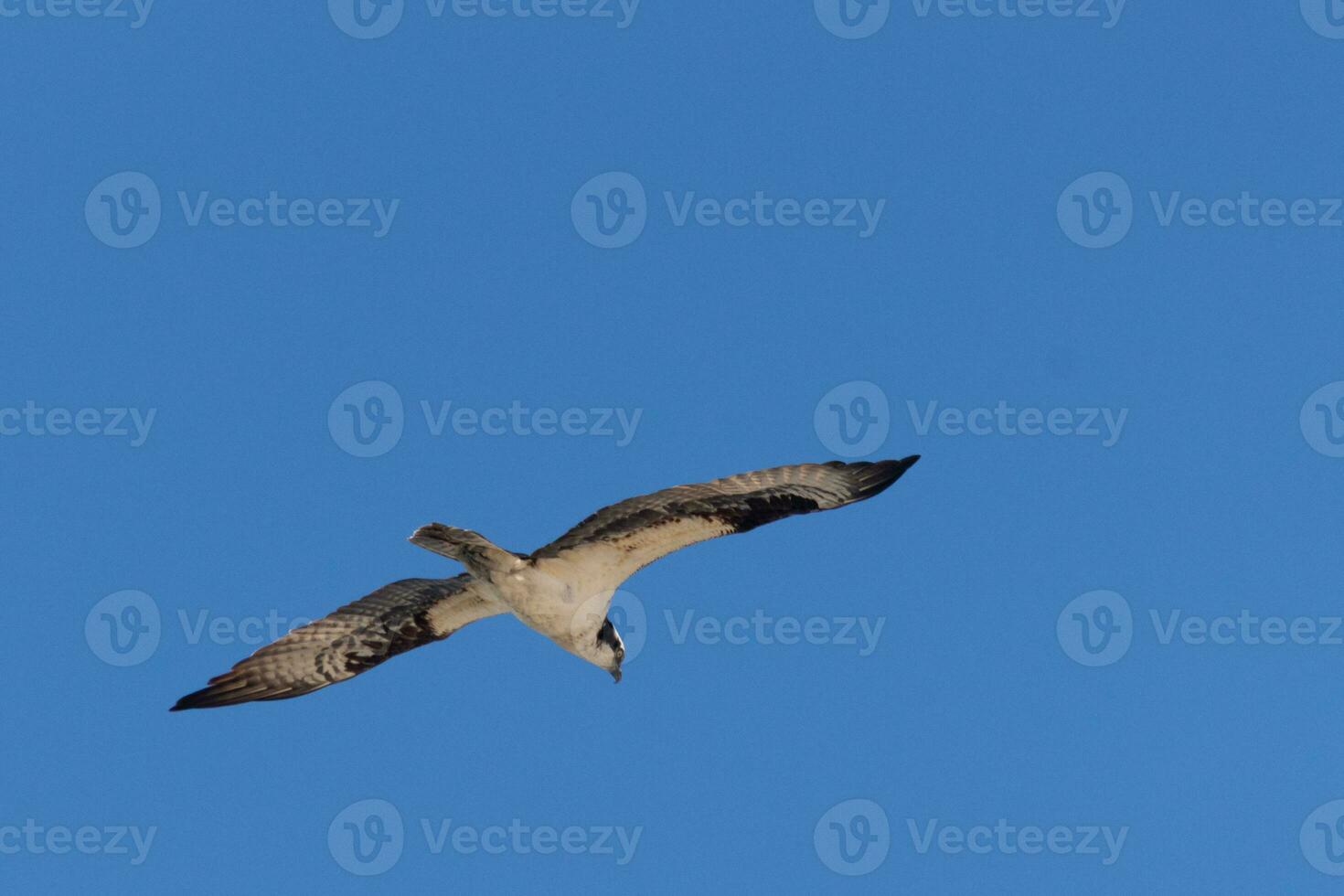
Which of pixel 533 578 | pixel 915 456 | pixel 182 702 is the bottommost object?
pixel 182 702

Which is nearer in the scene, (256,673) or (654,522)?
(654,522)

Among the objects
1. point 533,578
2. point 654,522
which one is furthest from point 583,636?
point 654,522

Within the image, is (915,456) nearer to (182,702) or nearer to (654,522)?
(654,522)

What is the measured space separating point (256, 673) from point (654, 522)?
19.0ft

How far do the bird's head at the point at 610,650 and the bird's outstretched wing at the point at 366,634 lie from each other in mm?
1468

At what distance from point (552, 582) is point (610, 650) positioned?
1527 mm

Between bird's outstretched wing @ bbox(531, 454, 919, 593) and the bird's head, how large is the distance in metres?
1.19

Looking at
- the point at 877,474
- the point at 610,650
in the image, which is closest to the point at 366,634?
the point at 610,650

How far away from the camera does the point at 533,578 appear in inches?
748

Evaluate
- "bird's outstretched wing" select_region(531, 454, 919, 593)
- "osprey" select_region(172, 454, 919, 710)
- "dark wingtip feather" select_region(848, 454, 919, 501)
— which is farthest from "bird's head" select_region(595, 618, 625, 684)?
"dark wingtip feather" select_region(848, 454, 919, 501)

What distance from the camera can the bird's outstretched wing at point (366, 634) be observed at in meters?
20.5

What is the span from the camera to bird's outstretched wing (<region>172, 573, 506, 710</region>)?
20.5 metres

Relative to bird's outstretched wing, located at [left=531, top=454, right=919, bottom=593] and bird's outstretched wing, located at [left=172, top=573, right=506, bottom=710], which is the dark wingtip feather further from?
bird's outstretched wing, located at [left=172, top=573, right=506, bottom=710]

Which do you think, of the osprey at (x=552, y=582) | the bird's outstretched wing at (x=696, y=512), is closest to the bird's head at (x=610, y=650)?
the osprey at (x=552, y=582)
